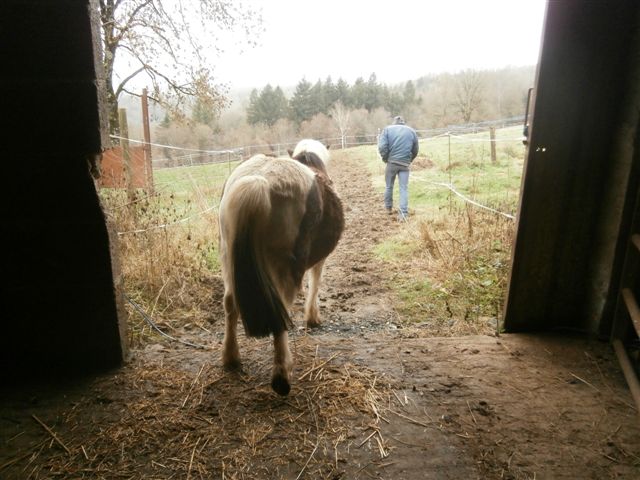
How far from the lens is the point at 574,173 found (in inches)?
106

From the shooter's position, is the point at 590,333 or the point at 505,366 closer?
the point at 505,366

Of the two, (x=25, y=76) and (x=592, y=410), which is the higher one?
(x=25, y=76)

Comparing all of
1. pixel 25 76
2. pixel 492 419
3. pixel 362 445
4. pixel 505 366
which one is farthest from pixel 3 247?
pixel 505 366

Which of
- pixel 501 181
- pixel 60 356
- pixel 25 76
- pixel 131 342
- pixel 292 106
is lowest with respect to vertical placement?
pixel 131 342

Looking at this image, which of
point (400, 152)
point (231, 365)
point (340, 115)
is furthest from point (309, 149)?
point (340, 115)

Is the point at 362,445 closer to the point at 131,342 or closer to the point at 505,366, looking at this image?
the point at 505,366

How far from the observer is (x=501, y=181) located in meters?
9.41

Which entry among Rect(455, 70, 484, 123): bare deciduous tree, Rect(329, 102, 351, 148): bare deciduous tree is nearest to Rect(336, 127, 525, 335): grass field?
Rect(329, 102, 351, 148): bare deciduous tree

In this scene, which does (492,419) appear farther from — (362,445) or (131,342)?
(131,342)

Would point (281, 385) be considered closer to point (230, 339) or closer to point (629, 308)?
point (230, 339)

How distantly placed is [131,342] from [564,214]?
3.54 m

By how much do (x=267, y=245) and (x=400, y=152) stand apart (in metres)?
6.81

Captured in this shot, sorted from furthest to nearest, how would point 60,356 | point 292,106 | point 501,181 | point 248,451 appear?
point 292,106 < point 501,181 < point 60,356 < point 248,451

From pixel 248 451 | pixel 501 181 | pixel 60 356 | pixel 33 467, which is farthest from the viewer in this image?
pixel 501 181
